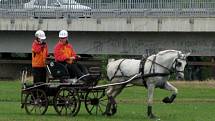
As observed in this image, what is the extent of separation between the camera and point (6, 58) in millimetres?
50906

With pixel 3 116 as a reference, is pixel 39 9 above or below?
above

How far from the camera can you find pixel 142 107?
85.3 ft

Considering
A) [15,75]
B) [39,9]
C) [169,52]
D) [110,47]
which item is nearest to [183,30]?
[110,47]

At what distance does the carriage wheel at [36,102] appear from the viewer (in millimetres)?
20828

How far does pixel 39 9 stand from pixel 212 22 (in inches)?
416

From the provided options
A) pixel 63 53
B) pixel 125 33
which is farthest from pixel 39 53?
pixel 125 33

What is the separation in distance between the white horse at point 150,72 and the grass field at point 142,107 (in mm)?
627

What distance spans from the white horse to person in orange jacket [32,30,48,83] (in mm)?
2021

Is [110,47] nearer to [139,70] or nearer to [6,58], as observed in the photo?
[6,58]

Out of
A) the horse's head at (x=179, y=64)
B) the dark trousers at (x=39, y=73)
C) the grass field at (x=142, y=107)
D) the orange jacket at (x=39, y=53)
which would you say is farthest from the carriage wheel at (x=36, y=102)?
the horse's head at (x=179, y=64)

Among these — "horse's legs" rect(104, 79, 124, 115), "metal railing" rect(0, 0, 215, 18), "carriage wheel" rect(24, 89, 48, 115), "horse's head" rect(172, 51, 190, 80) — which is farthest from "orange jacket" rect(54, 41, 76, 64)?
"metal railing" rect(0, 0, 215, 18)

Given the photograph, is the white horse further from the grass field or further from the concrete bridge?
the concrete bridge

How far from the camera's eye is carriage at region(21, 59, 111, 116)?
20.3 m

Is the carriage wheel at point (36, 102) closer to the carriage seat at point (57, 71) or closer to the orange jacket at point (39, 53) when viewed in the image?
the carriage seat at point (57, 71)
